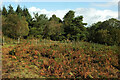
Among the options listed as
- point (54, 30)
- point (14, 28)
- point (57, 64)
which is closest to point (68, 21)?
point (54, 30)

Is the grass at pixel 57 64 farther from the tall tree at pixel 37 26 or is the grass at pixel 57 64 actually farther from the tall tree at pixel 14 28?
the tall tree at pixel 37 26

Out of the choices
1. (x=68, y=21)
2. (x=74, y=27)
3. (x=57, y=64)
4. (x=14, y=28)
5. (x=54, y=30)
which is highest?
(x=68, y=21)

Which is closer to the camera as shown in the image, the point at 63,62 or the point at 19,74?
the point at 19,74

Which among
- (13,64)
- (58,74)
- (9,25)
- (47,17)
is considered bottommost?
(58,74)

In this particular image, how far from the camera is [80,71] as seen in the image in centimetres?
595

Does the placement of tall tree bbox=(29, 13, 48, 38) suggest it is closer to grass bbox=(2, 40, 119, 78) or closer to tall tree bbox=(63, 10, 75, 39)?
tall tree bbox=(63, 10, 75, 39)

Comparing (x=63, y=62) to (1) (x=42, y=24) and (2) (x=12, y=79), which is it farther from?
(1) (x=42, y=24)

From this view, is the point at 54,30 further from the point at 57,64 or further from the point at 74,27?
the point at 57,64

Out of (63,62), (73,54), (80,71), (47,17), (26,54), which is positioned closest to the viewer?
(80,71)

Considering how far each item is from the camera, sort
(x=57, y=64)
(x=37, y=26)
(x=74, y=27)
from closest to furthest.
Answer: (x=57, y=64)
(x=74, y=27)
(x=37, y=26)

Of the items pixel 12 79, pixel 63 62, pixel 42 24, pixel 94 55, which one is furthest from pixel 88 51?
pixel 42 24

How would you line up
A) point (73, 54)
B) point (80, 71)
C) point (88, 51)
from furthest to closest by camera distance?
point (88, 51) → point (73, 54) → point (80, 71)

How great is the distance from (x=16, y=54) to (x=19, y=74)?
1.89 meters

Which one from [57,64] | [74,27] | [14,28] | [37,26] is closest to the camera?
[57,64]
